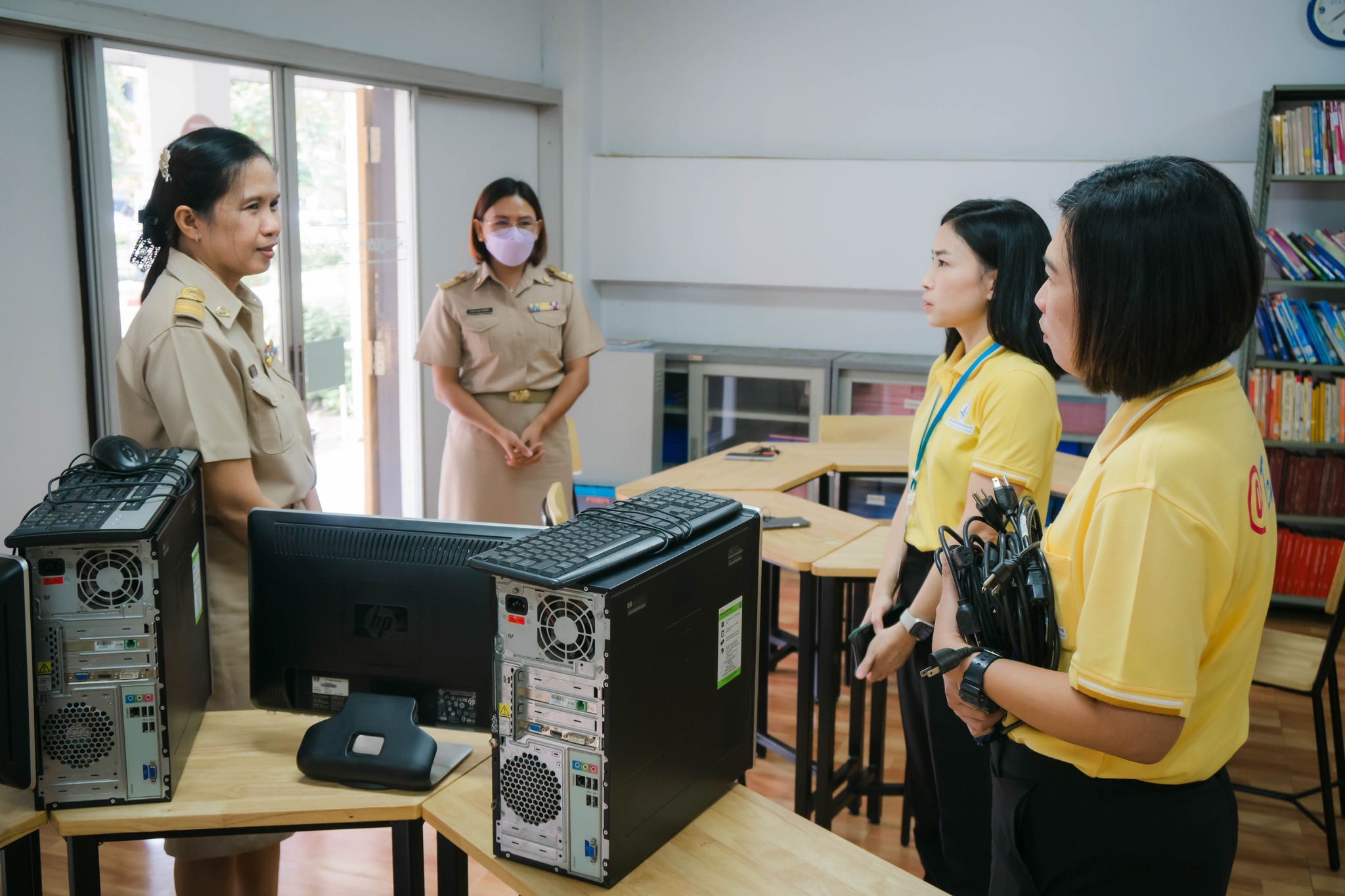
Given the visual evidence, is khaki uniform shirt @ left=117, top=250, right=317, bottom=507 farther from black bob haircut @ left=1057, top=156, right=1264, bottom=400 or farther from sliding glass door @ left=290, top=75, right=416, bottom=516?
sliding glass door @ left=290, top=75, right=416, bottom=516

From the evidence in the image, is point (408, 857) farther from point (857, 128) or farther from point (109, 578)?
point (857, 128)

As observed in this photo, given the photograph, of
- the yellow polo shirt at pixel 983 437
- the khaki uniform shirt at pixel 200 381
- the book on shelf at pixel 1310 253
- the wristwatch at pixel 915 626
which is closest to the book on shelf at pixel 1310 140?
the book on shelf at pixel 1310 253

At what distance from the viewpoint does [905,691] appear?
2.14 metres

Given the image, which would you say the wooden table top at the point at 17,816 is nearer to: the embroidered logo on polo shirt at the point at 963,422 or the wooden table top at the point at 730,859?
the wooden table top at the point at 730,859

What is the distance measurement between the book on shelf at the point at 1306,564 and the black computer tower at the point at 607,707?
3901 mm

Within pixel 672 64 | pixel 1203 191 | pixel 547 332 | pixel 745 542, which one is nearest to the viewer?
pixel 1203 191

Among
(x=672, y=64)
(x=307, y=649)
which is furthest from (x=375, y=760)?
(x=672, y=64)

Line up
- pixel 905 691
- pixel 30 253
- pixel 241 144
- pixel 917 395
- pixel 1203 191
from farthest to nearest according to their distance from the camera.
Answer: pixel 917 395 < pixel 30 253 < pixel 905 691 < pixel 241 144 < pixel 1203 191

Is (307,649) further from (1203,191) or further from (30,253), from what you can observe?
(30,253)

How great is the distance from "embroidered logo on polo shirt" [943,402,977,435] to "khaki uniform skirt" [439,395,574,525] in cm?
181

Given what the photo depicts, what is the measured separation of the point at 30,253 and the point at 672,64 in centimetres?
337

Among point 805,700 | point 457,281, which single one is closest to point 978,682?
point 805,700

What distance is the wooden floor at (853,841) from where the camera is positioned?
8.16 ft

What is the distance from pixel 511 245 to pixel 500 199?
150 millimetres
